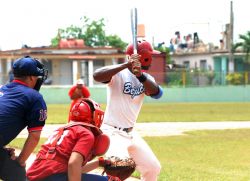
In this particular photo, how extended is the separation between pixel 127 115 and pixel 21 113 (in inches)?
70.8

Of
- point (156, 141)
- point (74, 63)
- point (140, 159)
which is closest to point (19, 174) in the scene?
point (140, 159)

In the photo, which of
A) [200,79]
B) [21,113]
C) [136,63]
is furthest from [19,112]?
[200,79]

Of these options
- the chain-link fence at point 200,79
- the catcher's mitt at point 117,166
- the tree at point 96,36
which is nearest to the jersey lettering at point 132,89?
the catcher's mitt at point 117,166

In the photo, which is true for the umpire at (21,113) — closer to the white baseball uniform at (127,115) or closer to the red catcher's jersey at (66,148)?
the red catcher's jersey at (66,148)

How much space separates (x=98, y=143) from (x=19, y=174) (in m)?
0.86

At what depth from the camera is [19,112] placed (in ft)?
16.4

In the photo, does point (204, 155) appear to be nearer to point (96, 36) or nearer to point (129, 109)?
point (129, 109)

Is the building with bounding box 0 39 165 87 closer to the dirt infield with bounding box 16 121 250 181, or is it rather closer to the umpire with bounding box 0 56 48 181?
the dirt infield with bounding box 16 121 250 181

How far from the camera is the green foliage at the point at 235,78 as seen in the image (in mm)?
45625

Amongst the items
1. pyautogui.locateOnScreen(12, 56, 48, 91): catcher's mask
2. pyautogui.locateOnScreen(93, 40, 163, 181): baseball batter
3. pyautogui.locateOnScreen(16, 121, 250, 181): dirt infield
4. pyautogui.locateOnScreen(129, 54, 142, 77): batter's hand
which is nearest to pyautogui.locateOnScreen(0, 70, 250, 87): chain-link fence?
pyautogui.locateOnScreen(16, 121, 250, 181): dirt infield

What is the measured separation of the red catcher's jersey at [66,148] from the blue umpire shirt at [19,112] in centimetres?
46

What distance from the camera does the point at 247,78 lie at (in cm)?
4619

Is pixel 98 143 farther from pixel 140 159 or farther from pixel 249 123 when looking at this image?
pixel 249 123

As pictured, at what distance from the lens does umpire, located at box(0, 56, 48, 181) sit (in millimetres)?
5008
